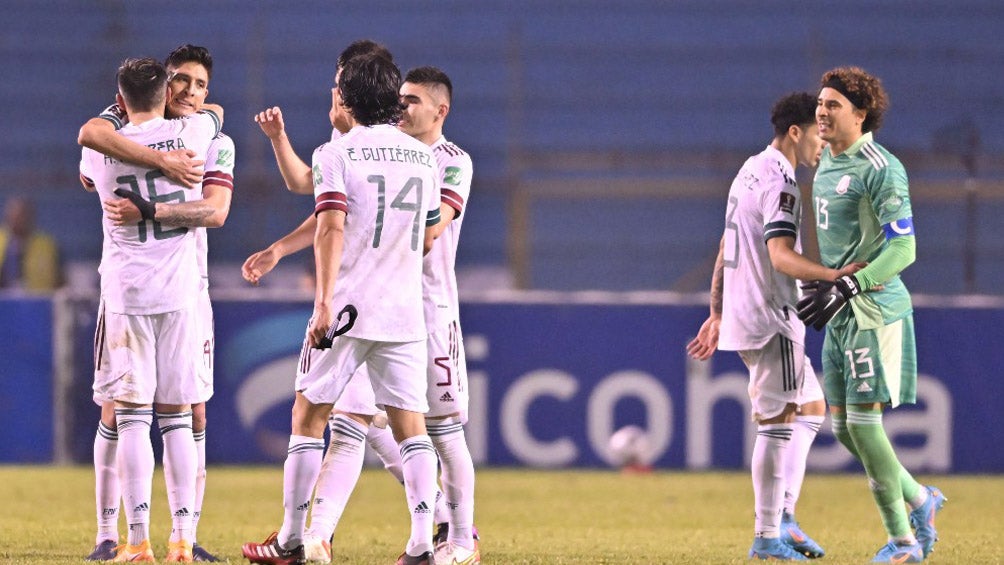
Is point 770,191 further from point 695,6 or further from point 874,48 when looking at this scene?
point 695,6

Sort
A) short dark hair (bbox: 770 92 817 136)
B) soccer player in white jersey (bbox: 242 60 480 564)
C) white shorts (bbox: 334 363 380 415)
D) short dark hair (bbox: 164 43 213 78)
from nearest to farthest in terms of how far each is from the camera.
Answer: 1. soccer player in white jersey (bbox: 242 60 480 564)
2. white shorts (bbox: 334 363 380 415)
3. short dark hair (bbox: 164 43 213 78)
4. short dark hair (bbox: 770 92 817 136)

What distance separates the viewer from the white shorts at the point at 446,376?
18.9ft

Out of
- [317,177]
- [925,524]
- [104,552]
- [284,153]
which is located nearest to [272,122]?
[284,153]

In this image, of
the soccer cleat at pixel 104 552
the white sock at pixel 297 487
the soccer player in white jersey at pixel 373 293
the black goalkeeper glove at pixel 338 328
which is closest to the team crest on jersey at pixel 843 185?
the soccer player in white jersey at pixel 373 293

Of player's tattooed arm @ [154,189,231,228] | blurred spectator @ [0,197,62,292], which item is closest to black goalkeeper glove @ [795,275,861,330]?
player's tattooed arm @ [154,189,231,228]

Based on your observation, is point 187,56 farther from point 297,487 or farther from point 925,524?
point 925,524

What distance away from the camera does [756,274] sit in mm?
6305

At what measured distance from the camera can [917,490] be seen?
20.3 ft

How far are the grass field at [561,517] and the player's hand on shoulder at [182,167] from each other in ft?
4.71

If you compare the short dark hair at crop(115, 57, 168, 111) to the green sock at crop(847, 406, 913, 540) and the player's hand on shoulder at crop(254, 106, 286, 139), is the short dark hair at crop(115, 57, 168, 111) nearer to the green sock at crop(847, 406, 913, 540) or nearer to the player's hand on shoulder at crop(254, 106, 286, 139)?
the player's hand on shoulder at crop(254, 106, 286, 139)

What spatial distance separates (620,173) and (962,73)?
3.36 meters

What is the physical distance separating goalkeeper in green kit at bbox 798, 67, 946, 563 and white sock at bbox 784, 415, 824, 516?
56 cm

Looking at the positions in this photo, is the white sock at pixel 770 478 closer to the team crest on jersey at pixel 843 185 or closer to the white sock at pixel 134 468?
the team crest on jersey at pixel 843 185

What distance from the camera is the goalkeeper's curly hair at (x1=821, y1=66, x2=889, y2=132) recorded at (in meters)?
5.98
